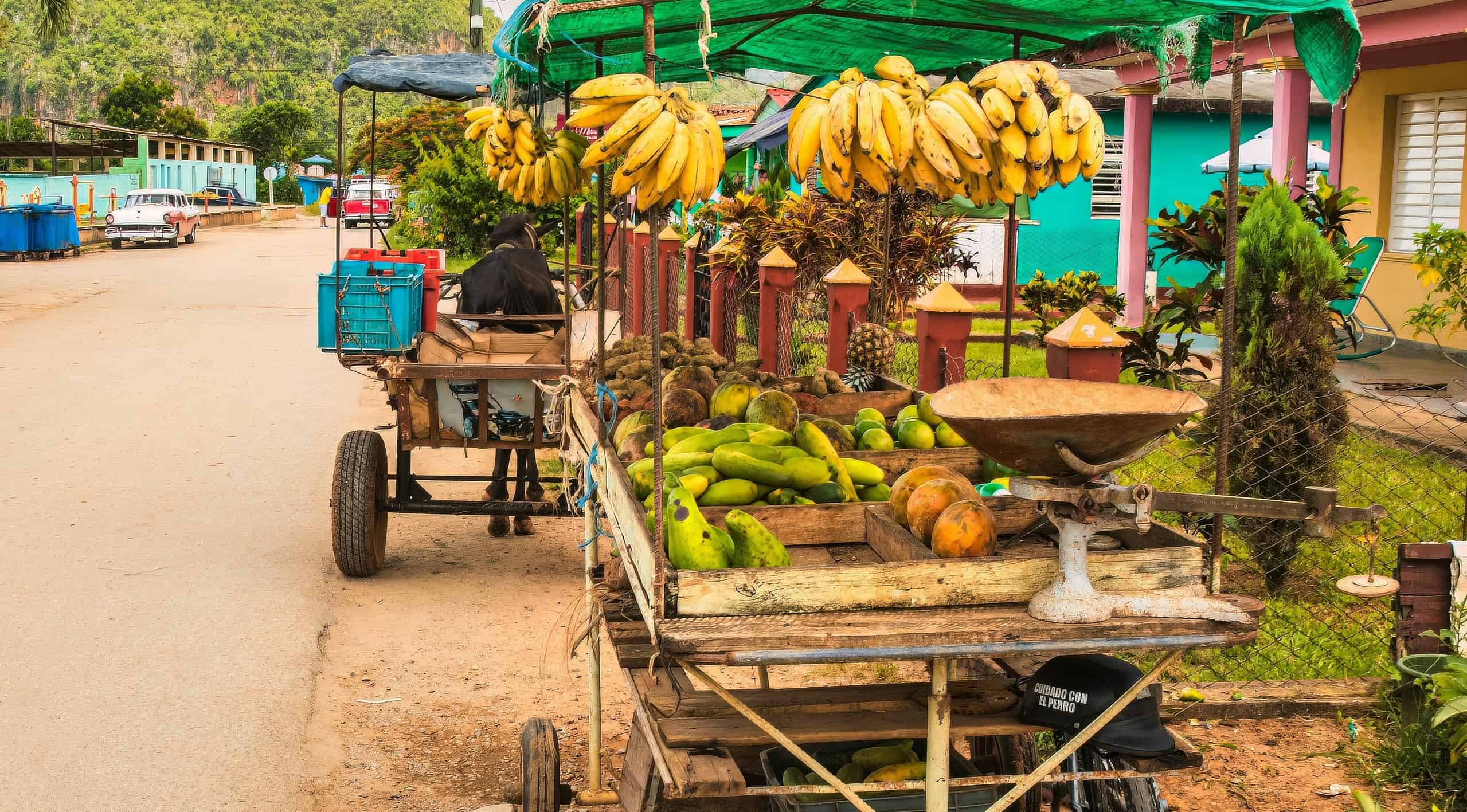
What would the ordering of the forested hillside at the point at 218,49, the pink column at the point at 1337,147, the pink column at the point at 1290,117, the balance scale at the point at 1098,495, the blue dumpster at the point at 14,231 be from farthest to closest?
the forested hillside at the point at 218,49 < the blue dumpster at the point at 14,231 < the pink column at the point at 1337,147 < the pink column at the point at 1290,117 < the balance scale at the point at 1098,495

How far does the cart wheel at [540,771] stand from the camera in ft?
13.1

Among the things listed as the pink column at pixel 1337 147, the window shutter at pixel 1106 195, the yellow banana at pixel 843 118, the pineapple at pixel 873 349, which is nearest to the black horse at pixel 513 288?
the pineapple at pixel 873 349

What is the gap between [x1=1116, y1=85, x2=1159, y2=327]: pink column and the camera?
15281mm

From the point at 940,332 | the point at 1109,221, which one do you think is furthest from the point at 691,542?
the point at 1109,221

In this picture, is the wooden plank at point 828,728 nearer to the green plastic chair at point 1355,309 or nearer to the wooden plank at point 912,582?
the wooden plank at point 912,582

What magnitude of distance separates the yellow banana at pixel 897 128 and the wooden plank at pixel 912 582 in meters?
0.96

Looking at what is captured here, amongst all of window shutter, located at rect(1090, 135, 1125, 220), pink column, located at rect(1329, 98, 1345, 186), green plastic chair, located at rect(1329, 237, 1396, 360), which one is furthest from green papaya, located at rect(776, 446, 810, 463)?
window shutter, located at rect(1090, 135, 1125, 220)

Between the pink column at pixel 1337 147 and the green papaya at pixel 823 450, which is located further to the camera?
the pink column at pixel 1337 147

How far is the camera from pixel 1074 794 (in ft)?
11.1

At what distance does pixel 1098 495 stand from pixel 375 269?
17.4 feet

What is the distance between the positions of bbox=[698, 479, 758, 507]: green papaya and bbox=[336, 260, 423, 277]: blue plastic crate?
12.8 feet

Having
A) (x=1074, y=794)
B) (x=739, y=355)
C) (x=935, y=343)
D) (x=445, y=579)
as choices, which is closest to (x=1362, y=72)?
(x=739, y=355)

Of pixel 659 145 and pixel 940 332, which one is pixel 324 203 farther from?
pixel 659 145

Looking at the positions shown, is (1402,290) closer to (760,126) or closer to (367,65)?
(760,126)
